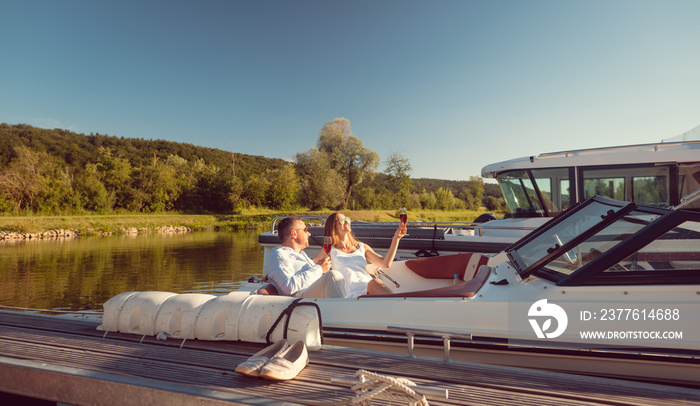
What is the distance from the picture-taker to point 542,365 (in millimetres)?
2494

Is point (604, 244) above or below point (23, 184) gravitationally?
below

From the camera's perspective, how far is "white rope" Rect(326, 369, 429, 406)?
1578 millimetres

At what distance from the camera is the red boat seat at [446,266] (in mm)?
4137

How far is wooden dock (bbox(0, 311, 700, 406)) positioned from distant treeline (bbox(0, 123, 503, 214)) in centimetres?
2744

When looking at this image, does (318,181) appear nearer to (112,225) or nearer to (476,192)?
(112,225)

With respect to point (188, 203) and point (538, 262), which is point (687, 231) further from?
point (188, 203)

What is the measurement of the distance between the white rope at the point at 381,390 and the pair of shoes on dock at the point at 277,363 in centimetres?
35

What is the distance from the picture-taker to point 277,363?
6.43 ft

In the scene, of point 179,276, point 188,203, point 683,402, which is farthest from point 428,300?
point 188,203

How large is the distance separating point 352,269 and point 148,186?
37.0m

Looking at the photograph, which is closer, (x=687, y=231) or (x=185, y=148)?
(x=687, y=231)

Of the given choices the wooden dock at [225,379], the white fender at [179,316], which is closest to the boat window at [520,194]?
the wooden dock at [225,379]

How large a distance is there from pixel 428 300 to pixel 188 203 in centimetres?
3989

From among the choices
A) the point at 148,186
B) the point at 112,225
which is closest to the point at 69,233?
the point at 112,225
